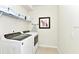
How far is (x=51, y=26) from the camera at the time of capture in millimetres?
4051

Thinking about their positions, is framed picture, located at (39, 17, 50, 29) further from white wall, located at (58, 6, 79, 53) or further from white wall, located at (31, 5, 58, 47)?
white wall, located at (58, 6, 79, 53)

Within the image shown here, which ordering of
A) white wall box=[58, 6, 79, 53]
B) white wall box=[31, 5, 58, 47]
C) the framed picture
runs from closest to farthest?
1. white wall box=[58, 6, 79, 53]
2. the framed picture
3. white wall box=[31, 5, 58, 47]

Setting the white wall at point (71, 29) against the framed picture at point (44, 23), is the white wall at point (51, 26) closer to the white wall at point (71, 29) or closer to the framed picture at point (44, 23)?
the framed picture at point (44, 23)

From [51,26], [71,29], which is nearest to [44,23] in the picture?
[51,26]

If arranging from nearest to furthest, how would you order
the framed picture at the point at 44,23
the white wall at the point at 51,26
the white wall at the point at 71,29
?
the white wall at the point at 71,29
the framed picture at the point at 44,23
the white wall at the point at 51,26

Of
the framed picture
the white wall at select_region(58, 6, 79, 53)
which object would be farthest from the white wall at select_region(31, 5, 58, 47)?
the white wall at select_region(58, 6, 79, 53)

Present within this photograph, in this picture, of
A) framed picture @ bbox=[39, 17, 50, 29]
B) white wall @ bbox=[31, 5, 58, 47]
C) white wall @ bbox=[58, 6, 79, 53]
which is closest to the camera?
white wall @ bbox=[58, 6, 79, 53]

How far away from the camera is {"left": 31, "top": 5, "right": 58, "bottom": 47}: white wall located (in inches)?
161

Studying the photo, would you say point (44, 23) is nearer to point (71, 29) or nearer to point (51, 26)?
point (51, 26)

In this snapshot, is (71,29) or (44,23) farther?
(44,23)

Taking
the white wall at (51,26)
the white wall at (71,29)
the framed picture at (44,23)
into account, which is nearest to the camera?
the white wall at (71,29)

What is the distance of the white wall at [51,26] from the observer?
4.08 meters

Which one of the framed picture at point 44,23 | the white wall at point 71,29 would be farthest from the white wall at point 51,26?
the white wall at point 71,29
